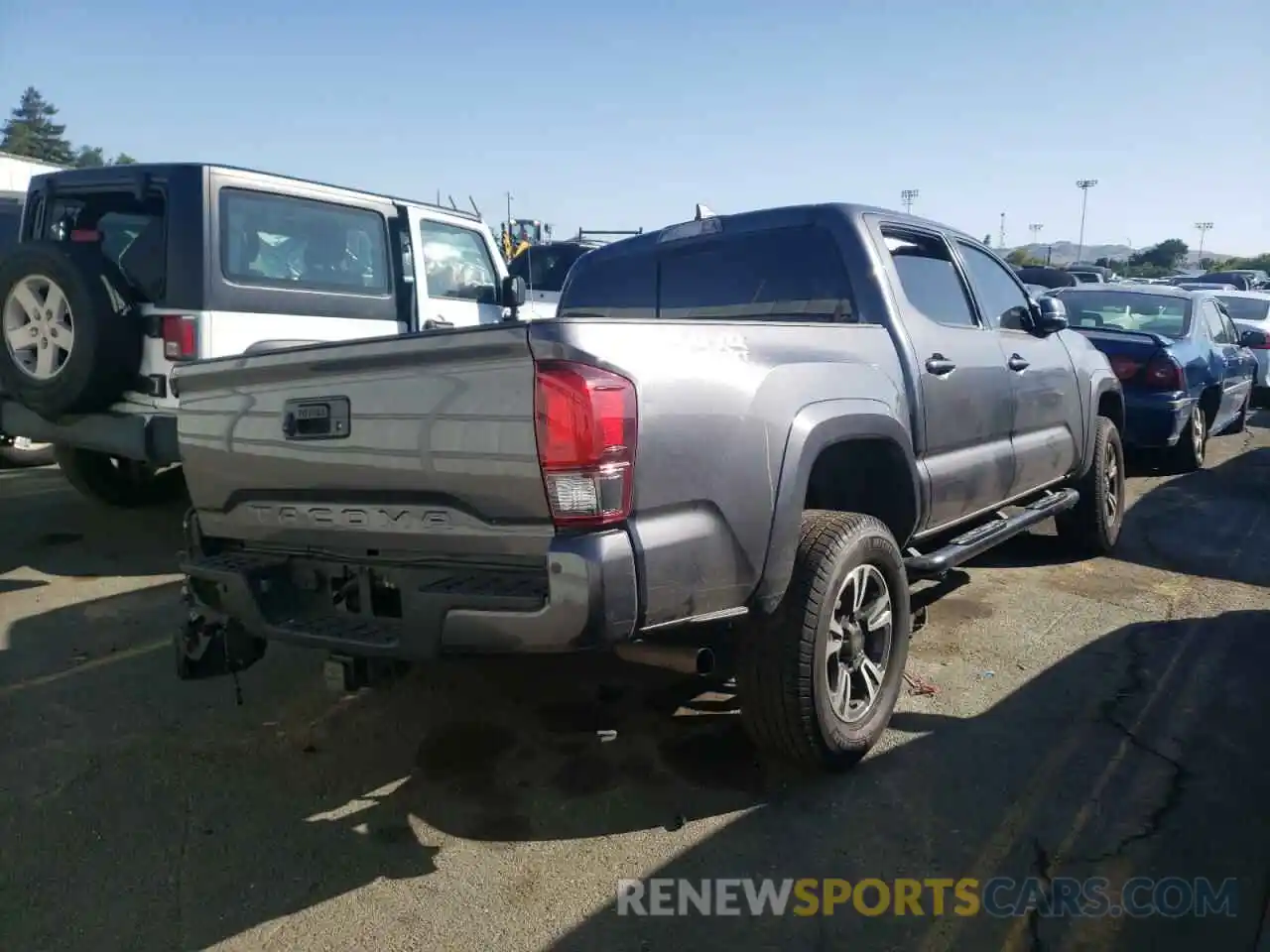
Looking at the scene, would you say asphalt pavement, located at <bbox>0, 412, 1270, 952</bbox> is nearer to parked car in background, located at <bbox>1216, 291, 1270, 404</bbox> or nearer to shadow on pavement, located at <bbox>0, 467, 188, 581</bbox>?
shadow on pavement, located at <bbox>0, 467, 188, 581</bbox>

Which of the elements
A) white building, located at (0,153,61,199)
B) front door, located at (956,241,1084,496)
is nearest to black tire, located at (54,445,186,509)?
front door, located at (956,241,1084,496)

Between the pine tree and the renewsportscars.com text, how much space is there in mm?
82840

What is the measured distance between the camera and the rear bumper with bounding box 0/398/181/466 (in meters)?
5.13

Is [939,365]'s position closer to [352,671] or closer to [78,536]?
[352,671]

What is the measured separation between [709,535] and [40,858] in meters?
2.16

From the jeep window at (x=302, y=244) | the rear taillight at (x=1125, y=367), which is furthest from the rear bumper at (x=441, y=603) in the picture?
the rear taillight at (x=1125, y=367)

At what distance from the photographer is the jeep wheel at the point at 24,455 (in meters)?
8.08

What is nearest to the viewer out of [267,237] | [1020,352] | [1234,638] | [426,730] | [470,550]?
[470,550]

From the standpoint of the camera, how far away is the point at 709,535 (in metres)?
2.69

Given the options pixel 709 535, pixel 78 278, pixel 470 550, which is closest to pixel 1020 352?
pixel 709 535

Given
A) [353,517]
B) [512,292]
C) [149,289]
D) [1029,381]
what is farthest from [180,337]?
[1029,381]

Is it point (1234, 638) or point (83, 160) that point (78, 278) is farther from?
point (83, 160)

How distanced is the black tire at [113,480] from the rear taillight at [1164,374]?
7.78m

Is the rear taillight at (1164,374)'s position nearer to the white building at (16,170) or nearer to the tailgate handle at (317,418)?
the tailgate handle at (317,418)
